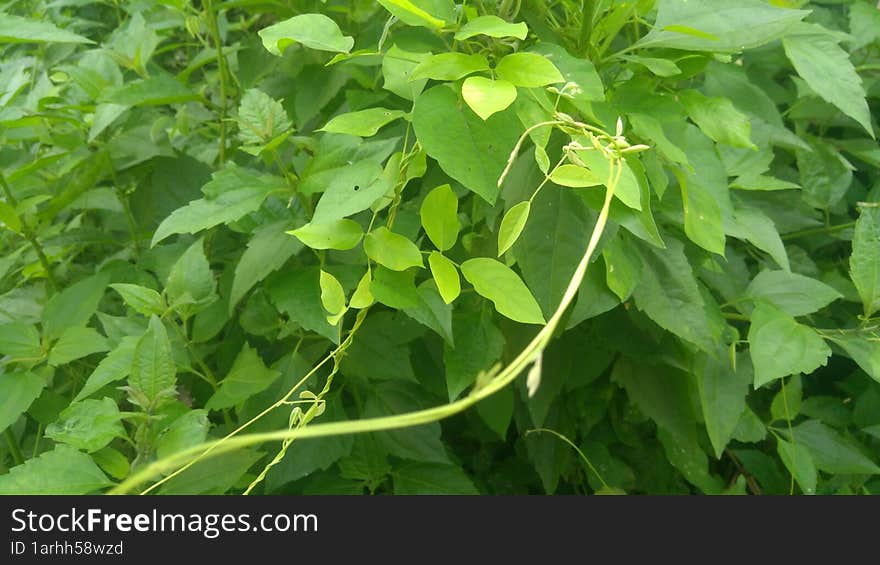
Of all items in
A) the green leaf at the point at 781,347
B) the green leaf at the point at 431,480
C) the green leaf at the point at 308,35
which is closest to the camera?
the green leaf at the point at 308,35

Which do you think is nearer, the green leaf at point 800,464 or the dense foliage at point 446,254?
the dense foliage at point 446,254

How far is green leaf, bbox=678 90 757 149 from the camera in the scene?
82cm

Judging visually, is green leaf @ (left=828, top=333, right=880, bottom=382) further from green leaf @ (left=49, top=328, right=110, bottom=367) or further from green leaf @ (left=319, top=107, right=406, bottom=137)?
green leaf @ (left=49, top=328, right=110, bottom=367)

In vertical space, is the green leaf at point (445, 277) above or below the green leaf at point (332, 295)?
above

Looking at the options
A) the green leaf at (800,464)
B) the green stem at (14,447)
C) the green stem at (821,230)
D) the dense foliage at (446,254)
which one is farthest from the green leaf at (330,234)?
the green stem at (821,230)

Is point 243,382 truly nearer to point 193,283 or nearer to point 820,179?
point 193,283

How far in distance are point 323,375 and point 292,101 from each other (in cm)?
34

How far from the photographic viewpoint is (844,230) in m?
1.19

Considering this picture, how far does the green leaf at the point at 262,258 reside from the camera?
0.80 meters

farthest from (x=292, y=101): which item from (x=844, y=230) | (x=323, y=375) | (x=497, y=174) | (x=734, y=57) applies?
(x=844, y=230)

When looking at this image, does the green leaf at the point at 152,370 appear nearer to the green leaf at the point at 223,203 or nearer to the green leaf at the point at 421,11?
the green leaf at the point at 223,203

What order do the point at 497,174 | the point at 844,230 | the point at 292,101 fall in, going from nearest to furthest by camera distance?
the point at 497,174
the point at 292,101
the point at 844,230

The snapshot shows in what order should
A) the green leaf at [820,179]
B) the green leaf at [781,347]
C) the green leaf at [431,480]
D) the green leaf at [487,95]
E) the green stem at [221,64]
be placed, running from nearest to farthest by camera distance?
the green leaf at [487,95] → the green leaf at [781,347] → the green leaf at [431,480] → the green stem at [221,64] → the green leaf at [820,179]

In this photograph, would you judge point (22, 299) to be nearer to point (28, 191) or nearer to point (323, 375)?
point (28, 191)
